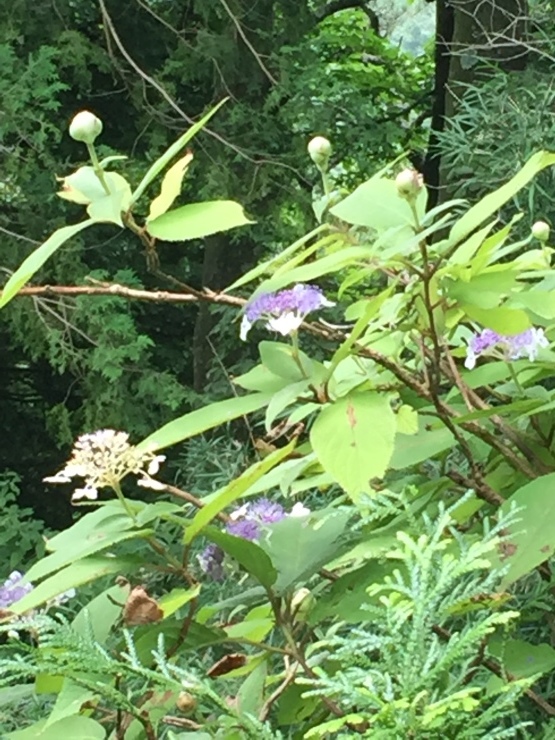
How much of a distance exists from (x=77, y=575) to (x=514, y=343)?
266 mm

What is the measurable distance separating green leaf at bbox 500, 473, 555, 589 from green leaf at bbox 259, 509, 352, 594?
9 centimetres

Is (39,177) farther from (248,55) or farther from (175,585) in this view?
(175,585)

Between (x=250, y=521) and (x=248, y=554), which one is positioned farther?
(x=250, y=521)

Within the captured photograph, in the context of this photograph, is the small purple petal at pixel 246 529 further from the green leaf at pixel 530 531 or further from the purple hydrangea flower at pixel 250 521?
the green leaf at pixel 530 531

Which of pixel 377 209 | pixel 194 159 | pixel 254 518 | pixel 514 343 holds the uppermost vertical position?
pixel 377 209

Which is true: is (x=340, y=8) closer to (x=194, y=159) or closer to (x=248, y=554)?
(x=194, y=159)

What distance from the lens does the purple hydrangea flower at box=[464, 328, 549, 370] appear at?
0.52m

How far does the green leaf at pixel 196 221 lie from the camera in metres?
0.44

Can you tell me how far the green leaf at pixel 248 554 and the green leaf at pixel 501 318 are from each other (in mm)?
154

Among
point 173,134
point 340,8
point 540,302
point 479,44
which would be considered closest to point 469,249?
point 540,302

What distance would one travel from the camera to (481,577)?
0.50m

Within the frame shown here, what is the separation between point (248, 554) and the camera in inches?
17.4

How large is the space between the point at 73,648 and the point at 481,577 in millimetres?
219

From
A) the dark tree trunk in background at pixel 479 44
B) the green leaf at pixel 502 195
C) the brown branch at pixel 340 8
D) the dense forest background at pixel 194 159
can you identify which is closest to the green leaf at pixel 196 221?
the green leaf at pixel 502 195
